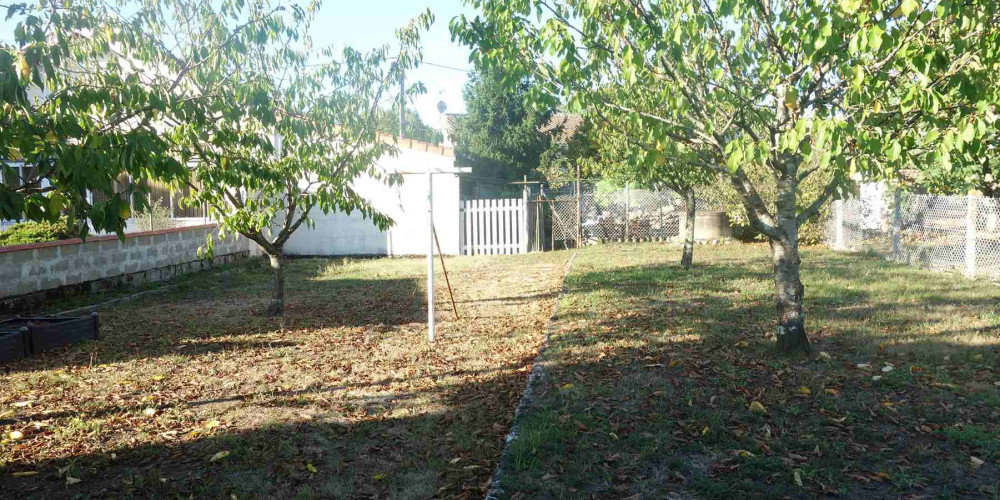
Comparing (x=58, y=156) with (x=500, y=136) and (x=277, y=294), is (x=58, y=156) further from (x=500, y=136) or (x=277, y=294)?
(x=500, y=136)

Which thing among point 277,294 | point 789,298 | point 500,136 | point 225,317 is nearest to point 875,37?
point 789,298

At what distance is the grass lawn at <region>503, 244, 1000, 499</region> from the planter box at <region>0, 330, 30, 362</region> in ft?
16.6

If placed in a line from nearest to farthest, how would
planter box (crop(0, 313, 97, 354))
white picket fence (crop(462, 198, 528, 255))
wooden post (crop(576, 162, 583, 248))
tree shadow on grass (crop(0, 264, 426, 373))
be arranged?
planter box (crop(0, 313, 97, 354))
tree shadow on grass (crop(0, 264, 426, 373))
white picket fence (crop(462, 198, 528, 255))
wooden post (crop(576, 162, 583, 248))

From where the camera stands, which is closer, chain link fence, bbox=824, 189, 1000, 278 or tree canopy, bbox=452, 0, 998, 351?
tree canopy, bbox=452, 0, 998, 351

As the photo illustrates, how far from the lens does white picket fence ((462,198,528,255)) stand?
18406 mm

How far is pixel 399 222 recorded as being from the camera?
1828cm

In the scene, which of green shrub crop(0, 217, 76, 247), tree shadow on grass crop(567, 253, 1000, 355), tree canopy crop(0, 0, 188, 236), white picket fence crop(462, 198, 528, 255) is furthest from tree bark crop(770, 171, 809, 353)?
white picket fence crop(462, 198, 528, 255)

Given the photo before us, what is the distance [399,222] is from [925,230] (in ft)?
37.8

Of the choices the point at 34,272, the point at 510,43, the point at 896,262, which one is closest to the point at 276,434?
the point at 510,43

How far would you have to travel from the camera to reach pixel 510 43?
603 centimetres

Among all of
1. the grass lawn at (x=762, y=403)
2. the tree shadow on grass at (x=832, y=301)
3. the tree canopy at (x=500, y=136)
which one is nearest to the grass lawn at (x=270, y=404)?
the grass lawn at (x=762, y=403)

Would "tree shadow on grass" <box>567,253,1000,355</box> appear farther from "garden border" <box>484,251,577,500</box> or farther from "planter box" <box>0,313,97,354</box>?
"planter box" <box>0,313,97,354</box>

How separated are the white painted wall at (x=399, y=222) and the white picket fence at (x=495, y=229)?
13.3 inches

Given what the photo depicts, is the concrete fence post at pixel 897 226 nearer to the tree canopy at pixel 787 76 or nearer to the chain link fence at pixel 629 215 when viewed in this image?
the chain link fence at pixel 629 215
